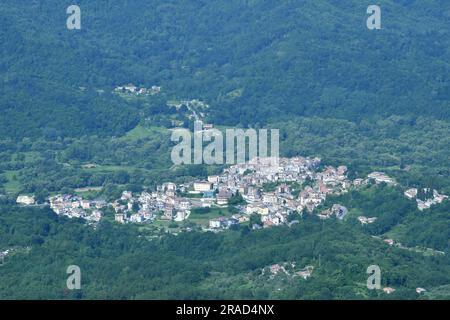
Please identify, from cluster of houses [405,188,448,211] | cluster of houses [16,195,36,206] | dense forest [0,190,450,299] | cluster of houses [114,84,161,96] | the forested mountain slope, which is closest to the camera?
dense forest [0,190,450,299]


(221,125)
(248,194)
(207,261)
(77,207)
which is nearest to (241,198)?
(248,194)

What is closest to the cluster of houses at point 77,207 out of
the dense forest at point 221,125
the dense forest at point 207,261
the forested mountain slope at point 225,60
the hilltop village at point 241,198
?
the hilltop village at point 241,198

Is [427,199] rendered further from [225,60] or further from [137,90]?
[225,60]

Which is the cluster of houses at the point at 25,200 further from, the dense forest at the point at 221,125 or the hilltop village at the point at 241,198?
the dense forest at the point at 221,125

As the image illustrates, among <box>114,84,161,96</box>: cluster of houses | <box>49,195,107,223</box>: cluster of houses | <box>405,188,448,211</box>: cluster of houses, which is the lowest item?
<box>49,195,107,223</box>: cluster of houses

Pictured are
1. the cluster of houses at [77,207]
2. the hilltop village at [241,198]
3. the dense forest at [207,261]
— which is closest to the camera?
the dense forest at [207,261]

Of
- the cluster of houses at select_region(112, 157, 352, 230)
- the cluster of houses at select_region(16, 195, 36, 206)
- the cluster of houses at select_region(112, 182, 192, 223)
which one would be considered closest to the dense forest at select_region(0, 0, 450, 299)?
the cluster of houses at select_region(16, 195, 36, 206)

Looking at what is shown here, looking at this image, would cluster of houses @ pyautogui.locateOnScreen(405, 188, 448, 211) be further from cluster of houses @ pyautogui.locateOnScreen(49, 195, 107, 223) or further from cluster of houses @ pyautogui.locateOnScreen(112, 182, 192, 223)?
cluster of houses @ pyautogui.locateOnScreen(49, 195, 107, 223)
